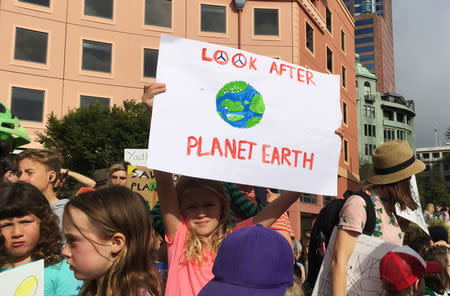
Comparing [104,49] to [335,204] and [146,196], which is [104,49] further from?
[335,204]

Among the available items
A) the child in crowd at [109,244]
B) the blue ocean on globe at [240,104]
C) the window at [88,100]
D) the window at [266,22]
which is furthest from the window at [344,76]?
the child in crowd at [109,244]

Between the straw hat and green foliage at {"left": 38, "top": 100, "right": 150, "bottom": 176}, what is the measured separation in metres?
18.3

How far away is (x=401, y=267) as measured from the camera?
242 centimetres

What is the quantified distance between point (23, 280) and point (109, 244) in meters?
0.37

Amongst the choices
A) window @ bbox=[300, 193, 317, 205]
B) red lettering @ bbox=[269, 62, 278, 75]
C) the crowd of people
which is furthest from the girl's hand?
window @ bbox=[300, 193, 317, 205]

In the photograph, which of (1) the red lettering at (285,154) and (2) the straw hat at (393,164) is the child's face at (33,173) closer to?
(1) the red lettering at (285,154)

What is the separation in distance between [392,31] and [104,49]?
399 feet

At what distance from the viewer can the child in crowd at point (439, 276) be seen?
3977 mm

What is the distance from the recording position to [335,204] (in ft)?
9.77

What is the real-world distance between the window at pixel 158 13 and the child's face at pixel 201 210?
2310cm

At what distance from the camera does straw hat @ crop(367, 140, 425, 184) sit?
9.14 feet

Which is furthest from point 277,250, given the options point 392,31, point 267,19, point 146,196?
point 392,31

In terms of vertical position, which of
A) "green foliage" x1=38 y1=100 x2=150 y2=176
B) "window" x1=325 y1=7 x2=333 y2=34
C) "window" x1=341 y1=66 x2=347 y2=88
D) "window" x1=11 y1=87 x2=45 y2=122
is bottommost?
"green foliage" x1=38 y1=100 x2=150 y2=176

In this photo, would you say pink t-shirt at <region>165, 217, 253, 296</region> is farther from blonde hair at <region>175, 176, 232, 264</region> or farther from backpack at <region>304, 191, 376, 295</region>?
backpack at <region>304, 191, 376, 295</region>
